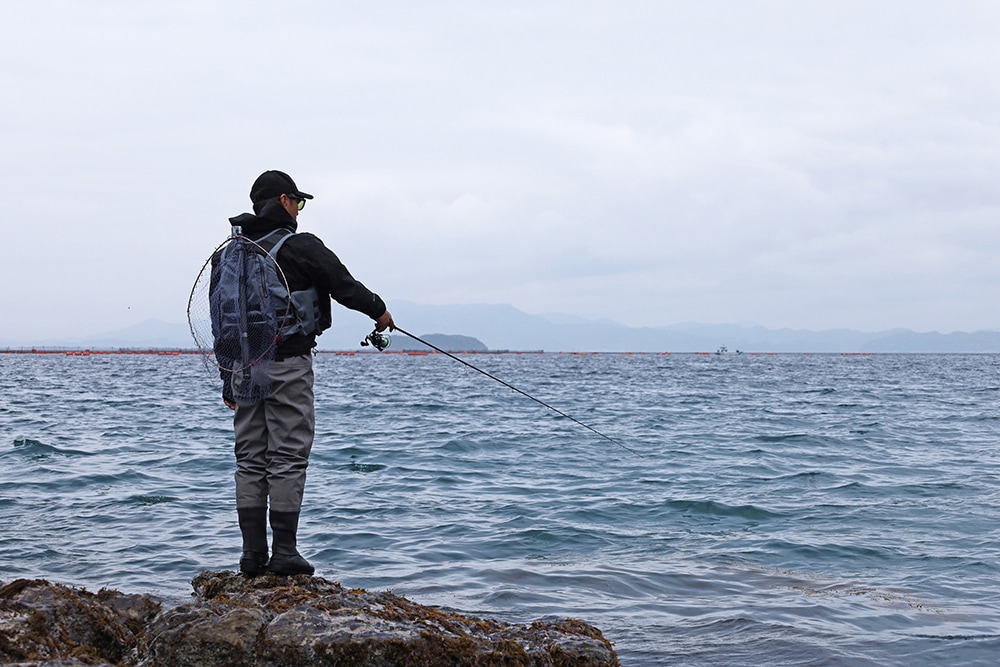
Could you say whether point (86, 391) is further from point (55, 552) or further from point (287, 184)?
point (287, 184)

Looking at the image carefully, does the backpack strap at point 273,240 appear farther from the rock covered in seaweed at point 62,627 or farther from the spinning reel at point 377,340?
the rock covered in seaweed at point 62,627

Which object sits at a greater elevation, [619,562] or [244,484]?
[244,484]

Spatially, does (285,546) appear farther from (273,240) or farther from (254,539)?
(273,240)

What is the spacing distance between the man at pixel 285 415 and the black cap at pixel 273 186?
33 millimetres

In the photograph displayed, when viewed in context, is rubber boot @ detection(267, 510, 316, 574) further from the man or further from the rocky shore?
the rocky shore

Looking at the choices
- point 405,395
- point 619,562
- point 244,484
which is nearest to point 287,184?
point 244,484

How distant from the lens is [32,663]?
12.3ft

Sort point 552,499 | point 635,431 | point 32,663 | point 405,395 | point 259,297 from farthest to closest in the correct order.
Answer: point 405,395, point 635,431, point 552,499, point 259,297, point 32,663

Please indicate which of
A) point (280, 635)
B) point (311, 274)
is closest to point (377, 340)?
point (311, 274)

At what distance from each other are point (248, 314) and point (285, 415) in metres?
0.58

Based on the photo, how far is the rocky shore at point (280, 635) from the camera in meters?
4.02

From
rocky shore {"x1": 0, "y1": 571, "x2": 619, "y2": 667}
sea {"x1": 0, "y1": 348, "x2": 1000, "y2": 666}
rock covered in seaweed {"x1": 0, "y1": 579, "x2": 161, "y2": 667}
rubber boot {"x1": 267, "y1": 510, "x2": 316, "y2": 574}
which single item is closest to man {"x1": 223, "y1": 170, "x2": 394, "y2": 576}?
rubber boot {"x1": 267, "y1": 510, "x2": 316, "y2": 574}

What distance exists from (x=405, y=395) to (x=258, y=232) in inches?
1190

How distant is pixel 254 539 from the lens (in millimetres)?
5023
